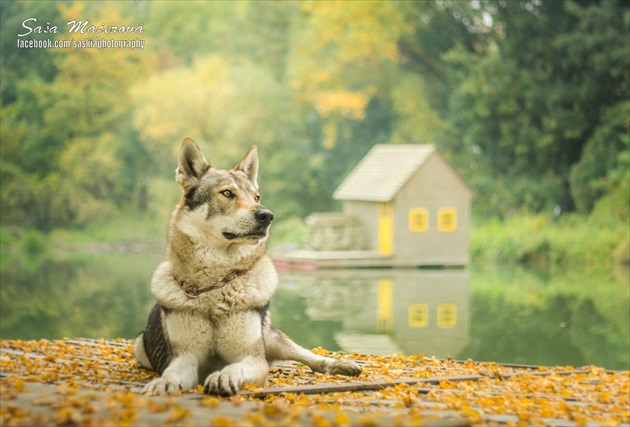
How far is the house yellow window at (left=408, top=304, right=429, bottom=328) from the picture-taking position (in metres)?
10.1

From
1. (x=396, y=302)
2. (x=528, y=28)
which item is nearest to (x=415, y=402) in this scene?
(x=396, y=302)

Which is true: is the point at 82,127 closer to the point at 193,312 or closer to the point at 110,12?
the point at 110,12

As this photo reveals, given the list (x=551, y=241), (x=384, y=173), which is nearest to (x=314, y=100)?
(x=384, y=173)

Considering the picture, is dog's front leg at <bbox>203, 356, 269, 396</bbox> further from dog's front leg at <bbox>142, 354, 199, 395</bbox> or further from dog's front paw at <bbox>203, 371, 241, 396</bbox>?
dog's front leg at <bbox>142, 354, 199, 395</bbox>

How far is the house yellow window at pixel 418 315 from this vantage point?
398 inches

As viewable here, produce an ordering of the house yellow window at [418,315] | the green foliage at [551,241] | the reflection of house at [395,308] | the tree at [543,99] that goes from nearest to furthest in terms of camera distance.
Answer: the reflection of house at [395,308] → the house yellow window at [418,315] → the green foliage at [551,241] → the tree at [543,99]

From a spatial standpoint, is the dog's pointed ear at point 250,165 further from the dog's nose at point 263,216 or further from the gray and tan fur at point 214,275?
the dog's nose at point 263,216

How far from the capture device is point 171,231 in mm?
4648

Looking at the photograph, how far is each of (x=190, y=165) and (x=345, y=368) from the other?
1368 mm

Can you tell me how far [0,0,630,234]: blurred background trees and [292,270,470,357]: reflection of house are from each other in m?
4.54

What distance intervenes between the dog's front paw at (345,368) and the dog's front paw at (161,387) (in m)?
1.03

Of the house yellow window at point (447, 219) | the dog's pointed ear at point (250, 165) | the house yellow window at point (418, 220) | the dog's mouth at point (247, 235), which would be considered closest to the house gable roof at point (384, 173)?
the house yellow window at point (418, 220)

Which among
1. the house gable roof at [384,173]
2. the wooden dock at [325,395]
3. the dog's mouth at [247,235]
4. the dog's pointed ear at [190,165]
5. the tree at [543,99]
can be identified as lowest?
the wooden dock at [325,395]

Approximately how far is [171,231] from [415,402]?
1.50 metres
